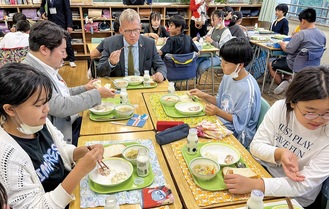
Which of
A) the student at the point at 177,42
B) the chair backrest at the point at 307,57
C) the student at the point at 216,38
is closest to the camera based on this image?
the student at the point at 177,42

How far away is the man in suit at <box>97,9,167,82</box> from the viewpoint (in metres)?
2.47

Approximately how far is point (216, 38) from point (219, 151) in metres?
3.48

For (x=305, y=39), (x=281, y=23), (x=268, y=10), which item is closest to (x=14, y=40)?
(x=305, y=39)

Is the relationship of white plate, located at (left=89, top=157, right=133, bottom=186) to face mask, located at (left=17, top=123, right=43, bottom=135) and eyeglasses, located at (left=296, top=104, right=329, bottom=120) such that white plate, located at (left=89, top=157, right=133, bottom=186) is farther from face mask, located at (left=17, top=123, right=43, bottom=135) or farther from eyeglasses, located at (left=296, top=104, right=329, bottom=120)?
eyeglasses, located at (left=296, top=104, right=329, bottom=120)

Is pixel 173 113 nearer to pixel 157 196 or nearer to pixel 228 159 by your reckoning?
pixel 228 159

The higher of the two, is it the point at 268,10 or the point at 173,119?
the point at 268,10

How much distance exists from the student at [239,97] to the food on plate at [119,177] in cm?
87

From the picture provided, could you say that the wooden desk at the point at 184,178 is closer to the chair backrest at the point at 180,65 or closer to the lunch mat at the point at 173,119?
the lunch mat at the point at 173,119

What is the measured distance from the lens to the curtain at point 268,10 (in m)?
6.54

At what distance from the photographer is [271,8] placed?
6.59 m

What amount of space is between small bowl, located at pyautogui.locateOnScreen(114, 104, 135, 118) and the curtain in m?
6.09

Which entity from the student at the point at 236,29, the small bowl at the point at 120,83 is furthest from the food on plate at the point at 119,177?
the student at the point at 236,29

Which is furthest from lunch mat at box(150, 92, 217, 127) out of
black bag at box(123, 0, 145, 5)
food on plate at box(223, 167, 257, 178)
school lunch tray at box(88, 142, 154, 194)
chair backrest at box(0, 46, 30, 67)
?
black bag at box(123, 0, 145, 5)

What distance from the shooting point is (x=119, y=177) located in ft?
4.12
